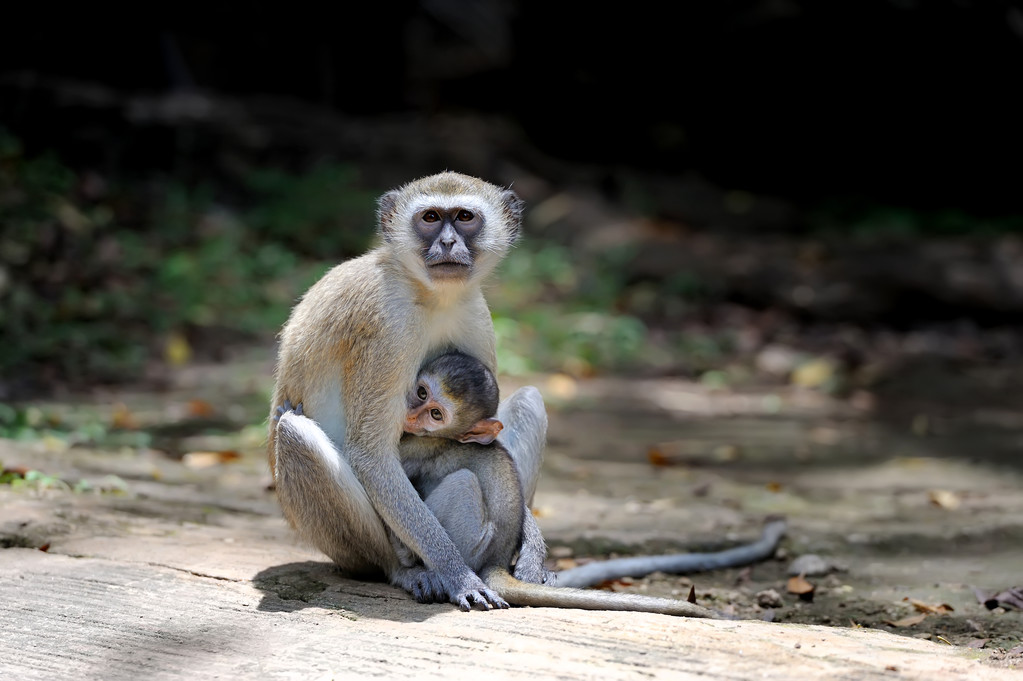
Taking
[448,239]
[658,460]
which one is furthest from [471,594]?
[658,460]

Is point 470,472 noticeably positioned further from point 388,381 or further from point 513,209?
point 513,209

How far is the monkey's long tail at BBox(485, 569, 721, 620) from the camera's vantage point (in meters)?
4.16

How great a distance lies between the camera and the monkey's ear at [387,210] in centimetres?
475

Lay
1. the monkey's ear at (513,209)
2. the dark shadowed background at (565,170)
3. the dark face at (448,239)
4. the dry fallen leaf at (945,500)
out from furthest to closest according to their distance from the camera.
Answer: the dark shadowed background at (565,170), the dry fallen leaf at (945,500), the monkey's ear at (513,209), the dark face at (448,239)

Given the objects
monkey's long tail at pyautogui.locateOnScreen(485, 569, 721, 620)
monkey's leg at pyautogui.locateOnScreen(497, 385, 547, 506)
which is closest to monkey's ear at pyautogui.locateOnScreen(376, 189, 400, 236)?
monkey's leg at pyautogui.locateOnScreen(497, 385, 547, 506)

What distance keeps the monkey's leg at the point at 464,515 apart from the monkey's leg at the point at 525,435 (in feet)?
0.86

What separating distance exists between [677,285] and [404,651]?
1048cm

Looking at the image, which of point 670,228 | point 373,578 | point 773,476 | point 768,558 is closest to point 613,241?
point 670,228

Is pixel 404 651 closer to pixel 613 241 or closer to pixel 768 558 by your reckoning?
pixel 768 558

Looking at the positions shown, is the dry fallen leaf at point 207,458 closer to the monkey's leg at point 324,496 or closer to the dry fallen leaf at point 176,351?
the monkey's leg at point 324,496

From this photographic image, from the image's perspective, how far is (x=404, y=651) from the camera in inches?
145

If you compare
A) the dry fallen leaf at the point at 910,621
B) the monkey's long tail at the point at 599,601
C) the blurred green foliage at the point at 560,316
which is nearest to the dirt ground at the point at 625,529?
the dry fallen leaf at the point at 910,621

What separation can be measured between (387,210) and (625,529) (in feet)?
7.74

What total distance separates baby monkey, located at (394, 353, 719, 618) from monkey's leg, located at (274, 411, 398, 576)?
0.15 meters
